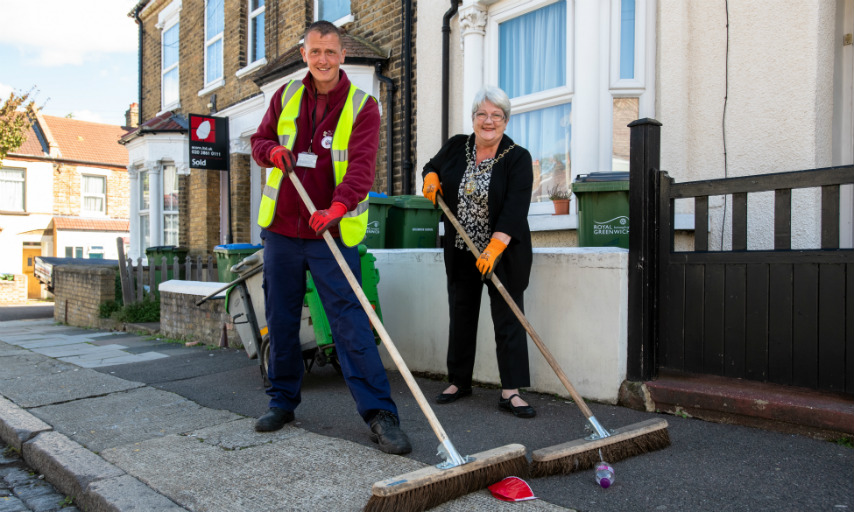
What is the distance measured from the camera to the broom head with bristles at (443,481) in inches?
84.9

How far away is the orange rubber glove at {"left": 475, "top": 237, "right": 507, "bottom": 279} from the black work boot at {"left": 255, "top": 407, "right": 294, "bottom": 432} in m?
1.33

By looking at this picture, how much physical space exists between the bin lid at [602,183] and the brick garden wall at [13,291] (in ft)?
70.0

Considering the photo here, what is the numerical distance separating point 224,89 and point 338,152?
9394 millimetres

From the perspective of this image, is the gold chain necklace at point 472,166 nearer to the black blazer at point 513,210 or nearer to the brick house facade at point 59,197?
the black blazer at point 513,210

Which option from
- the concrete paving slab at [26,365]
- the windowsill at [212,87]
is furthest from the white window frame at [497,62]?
the windowsill at [212,87]

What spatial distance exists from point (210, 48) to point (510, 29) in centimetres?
825

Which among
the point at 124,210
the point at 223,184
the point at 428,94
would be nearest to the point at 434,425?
the point at 428,94

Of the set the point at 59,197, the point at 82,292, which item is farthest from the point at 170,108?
the point at 59,197

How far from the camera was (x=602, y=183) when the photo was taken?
436cm

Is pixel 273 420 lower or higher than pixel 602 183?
lower

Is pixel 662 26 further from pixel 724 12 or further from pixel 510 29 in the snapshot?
pixel 510 29

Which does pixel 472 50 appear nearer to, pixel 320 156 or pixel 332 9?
pixel 320 156

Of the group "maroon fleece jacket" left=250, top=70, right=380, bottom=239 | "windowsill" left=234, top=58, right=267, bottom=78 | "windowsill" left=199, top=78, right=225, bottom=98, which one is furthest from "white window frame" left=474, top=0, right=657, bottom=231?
"windowsill" left=199, top=78, right=225, bottom=98

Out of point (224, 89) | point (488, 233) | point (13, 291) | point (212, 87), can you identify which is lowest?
point (13, 291)
